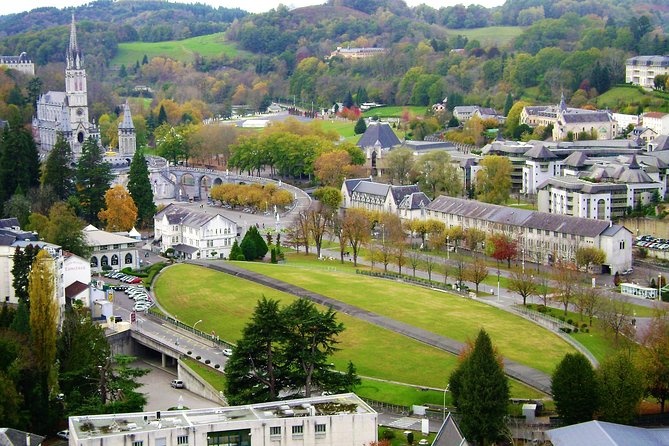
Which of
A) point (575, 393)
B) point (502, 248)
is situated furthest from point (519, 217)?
point (575, 393)

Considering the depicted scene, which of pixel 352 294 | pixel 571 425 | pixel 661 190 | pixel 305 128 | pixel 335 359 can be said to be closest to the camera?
pixel 571 425

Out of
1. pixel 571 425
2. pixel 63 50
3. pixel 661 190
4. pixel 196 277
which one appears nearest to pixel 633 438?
pixel 571 425

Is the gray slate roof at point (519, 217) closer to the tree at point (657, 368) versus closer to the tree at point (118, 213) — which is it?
the tree at point (118, 213)

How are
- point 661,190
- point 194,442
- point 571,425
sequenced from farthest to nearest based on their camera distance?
point 661,190 < point 571,425 < point 194,442

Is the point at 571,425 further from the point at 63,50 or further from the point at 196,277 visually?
the point at 63,50

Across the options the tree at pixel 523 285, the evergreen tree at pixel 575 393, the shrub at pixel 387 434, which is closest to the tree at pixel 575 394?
the evergreen tree at pixel 575 393

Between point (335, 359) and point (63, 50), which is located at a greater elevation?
point (63, 50)

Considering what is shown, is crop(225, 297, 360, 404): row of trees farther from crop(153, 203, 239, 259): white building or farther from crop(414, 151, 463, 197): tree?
crop(414, 151, 463, 197): tree
